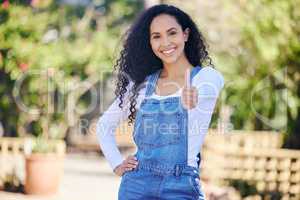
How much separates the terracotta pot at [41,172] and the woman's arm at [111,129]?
5.30 meters

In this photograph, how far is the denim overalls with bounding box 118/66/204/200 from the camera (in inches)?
67.7

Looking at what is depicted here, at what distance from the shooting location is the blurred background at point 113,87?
7.26 meters

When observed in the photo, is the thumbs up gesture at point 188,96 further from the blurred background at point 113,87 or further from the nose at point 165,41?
Answer: the blurred background at point 113,87

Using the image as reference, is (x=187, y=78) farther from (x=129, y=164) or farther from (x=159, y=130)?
(x=129, y=164)

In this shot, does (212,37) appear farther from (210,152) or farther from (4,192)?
(4,192)

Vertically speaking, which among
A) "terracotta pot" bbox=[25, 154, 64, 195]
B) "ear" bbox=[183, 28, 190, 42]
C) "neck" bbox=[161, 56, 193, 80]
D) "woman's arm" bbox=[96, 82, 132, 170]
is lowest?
"terracotta pot" bbox=[25, 154, 64, 195]

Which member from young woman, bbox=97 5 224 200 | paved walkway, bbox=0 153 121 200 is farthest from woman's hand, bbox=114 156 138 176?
paved walkway, bbox=0 153 121 200

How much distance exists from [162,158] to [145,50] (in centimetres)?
45

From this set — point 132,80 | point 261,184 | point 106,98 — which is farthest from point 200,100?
point 106,98

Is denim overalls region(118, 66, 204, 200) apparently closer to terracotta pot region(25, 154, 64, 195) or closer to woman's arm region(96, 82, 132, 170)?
woman's arm region(96, 82, 132, 170)

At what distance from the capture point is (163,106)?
5.96 ft

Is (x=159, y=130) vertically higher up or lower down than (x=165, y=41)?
lower down

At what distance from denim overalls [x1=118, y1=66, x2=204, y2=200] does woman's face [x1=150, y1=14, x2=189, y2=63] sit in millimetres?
102

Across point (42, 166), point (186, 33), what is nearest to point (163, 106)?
point (186, 33)
